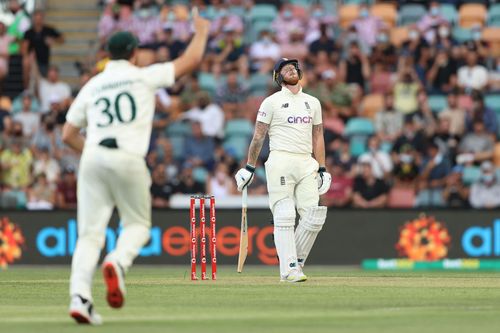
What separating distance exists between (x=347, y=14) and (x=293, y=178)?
10842 millimetres

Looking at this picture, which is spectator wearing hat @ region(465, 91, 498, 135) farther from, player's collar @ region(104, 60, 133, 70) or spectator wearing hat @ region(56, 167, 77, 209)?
player's collar @ region(104, 60, 133, 70)

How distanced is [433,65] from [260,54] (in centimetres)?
281

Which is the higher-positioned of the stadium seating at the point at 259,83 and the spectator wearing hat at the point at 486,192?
the stadium seating at the point at 259,83

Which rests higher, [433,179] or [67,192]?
[433,179]

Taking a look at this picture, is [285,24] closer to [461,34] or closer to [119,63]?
[461,34]

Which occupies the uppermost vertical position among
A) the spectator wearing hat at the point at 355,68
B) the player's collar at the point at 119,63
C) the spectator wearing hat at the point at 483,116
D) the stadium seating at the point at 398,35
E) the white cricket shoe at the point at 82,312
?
the stadium seating at the point at 398,35

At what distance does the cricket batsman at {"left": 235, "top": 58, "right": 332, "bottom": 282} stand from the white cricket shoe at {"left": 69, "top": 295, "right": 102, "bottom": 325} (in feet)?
14.2

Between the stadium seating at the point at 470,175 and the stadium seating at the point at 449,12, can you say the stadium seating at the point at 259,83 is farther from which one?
the stadium seating at the point at 470,175

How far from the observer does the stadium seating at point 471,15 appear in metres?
23.1

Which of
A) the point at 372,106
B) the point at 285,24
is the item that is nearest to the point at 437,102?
the point at 372,106

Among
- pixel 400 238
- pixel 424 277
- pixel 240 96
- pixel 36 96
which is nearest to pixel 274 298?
pixel 424 277

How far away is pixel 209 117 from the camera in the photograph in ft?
69.8

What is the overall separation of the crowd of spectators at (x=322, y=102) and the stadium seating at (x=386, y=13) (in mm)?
101

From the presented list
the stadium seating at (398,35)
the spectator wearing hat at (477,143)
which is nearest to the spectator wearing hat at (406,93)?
the spectator wearing hat at (477,143)
